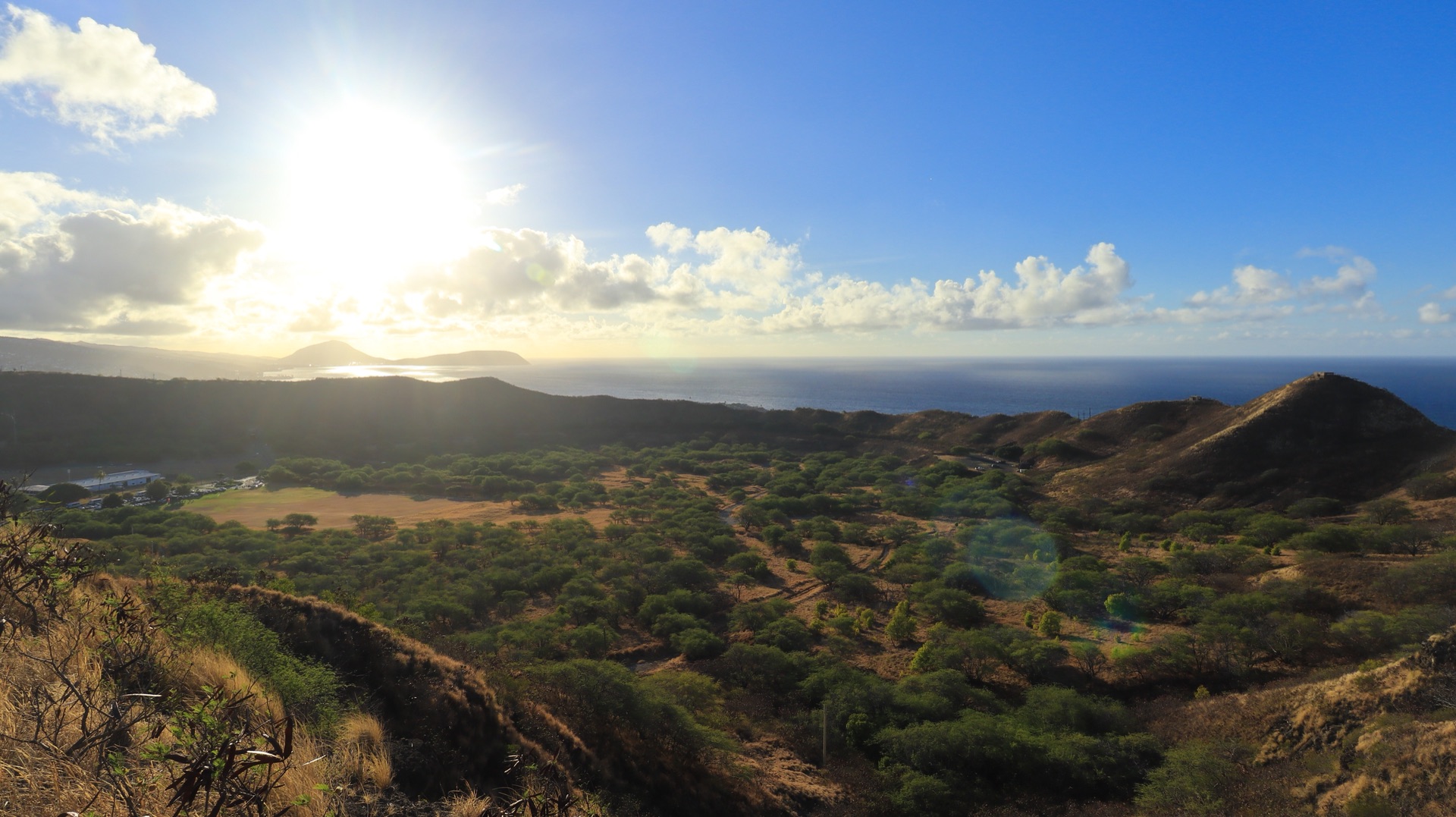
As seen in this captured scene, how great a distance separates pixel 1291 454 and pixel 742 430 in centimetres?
5258

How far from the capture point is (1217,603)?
18.9 metres

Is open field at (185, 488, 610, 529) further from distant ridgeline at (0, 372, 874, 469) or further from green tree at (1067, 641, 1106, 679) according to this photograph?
green tree at (1067, 641, 1106, 679)

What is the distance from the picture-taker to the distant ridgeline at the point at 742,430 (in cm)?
3794

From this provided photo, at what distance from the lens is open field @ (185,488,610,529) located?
37.8 meters

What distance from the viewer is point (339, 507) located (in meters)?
41.6

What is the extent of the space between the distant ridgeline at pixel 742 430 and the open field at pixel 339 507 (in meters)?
17.4

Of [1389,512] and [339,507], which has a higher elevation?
[1389,512]

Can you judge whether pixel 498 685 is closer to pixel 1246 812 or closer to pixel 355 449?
pixel 1246 812

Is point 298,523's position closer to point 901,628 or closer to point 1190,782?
point 901,628

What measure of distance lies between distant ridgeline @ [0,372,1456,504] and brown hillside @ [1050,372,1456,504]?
108 mm

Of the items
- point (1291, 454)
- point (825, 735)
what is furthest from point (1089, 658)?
point (1291, 454)

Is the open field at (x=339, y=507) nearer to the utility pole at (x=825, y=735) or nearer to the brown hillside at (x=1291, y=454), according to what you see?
the utility pole at (x=825, y=735)

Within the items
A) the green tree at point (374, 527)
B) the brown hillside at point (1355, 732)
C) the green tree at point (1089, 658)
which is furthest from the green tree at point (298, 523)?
the brown hillside at point (1355, 732)

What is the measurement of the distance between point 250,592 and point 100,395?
81.9m
